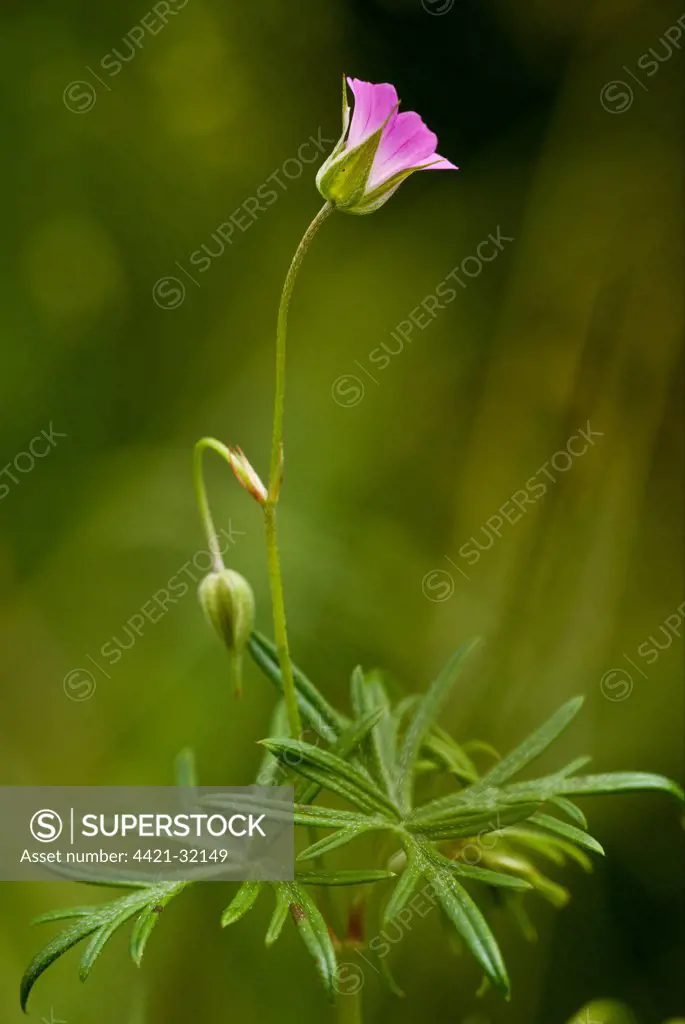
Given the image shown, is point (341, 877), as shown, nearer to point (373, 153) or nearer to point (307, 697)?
point (307, 697)

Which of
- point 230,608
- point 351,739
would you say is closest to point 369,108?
point 230,608

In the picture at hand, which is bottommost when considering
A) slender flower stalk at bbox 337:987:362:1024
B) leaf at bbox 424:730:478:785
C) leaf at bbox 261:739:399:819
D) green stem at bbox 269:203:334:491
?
slender flower stalk at bbox 337:987:362:1024

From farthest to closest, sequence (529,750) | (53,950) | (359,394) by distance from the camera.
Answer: (359,394), (529,750), (53,950)

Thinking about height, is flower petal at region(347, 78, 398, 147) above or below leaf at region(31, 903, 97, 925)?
above

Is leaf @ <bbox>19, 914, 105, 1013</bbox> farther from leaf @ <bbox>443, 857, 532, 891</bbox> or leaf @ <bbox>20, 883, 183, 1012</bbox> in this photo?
leaf @ <bbox>443, 857, 532, 891</bbox>

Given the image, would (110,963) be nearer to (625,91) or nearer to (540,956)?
(540,956)

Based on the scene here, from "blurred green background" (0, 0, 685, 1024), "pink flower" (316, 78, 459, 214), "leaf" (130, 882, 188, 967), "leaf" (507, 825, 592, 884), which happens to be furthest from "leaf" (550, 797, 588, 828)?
"blurred green background" (0, 0, 685, 1024)
